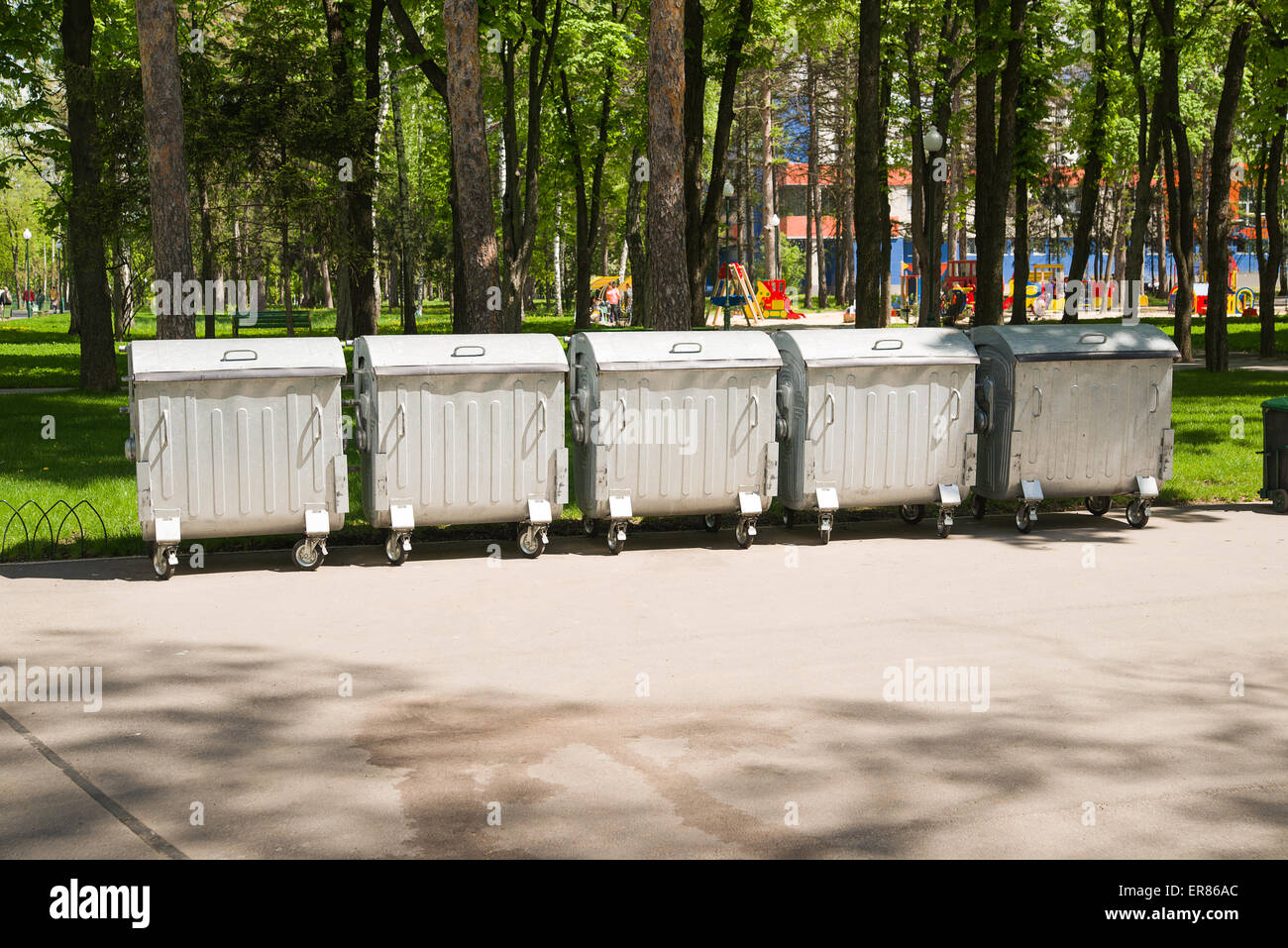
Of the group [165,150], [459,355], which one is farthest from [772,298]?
[459,355]

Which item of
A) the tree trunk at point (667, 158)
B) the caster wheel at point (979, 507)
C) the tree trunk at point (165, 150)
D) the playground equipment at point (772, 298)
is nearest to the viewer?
the caster wheel at point (979, 507)

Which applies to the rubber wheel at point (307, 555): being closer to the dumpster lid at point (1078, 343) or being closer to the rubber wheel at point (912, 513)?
the rubber wheel at point (912, 513)

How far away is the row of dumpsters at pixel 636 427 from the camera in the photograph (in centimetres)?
915

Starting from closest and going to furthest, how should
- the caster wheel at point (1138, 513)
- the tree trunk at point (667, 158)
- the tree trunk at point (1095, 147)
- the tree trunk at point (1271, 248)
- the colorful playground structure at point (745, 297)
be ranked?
the caster wheel at point (1138, 513) → the tree trunk at point (667, 158) → the tree trunk at point (1271, 248) → the tree trunk at point (1095, 147) → the colorful playground structure at point (745, 297)

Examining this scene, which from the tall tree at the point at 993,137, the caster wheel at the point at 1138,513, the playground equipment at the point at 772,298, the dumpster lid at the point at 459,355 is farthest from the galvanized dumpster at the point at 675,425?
the playground equipment at the point at 772,298

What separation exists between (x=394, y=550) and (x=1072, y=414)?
18.0ft

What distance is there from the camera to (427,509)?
9.65 meters

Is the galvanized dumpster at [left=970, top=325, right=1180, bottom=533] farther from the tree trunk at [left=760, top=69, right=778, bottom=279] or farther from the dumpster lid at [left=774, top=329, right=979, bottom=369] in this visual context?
the tree trunk at [left=760, top=69, right=778, bottom=279]

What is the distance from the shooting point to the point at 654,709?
617cm

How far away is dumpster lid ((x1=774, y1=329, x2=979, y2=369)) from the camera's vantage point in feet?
34.1

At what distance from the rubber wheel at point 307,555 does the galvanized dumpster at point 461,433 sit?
1.52ft

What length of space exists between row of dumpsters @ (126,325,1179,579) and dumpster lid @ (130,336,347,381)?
16mm

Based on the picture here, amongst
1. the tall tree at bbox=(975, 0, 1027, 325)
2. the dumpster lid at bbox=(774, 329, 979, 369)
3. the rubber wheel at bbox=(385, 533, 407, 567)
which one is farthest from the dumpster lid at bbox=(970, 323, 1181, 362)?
the tall tree at bbox=(975, 0, 1027, 325)

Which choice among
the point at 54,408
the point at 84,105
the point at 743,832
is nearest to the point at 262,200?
the point at 84,105
